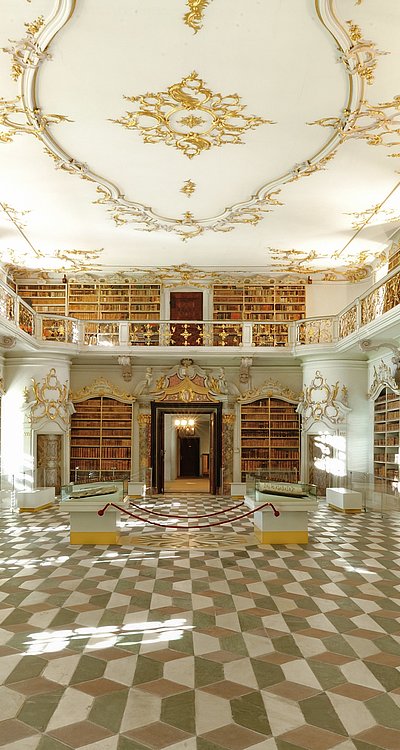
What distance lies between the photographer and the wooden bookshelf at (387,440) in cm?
1166

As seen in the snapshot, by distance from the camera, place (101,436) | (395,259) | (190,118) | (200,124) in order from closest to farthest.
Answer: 1. (190,118)
2. (200,124)
3. (395,259)
4. (101,436)

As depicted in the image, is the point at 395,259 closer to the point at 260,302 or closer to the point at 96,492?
the point at 260,302

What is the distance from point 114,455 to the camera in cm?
1524

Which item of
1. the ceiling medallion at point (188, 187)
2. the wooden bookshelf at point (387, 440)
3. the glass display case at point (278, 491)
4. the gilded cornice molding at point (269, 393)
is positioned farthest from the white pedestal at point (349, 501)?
the ceiling medallion at point (188, 187)

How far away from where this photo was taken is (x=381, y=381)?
12.8 m

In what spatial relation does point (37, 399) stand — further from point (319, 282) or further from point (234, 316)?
point (319, 282)

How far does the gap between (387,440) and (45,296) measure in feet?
32.3

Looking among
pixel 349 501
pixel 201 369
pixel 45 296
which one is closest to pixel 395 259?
pixel 349 501

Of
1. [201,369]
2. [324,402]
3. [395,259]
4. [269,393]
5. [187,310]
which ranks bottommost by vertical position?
[324,402]

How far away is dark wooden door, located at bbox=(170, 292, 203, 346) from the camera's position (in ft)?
51.3

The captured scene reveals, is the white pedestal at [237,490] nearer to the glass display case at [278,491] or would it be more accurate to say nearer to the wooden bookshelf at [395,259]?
the glass display case at [278,491]

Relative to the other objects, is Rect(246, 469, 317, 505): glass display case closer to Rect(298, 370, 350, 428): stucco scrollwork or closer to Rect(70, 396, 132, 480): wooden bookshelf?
Rect(298, 370, 350, 428): stucco scrollwork

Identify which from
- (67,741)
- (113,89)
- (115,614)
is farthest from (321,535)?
(113,89)

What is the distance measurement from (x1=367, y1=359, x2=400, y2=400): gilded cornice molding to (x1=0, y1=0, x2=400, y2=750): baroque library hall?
5.6 inches
